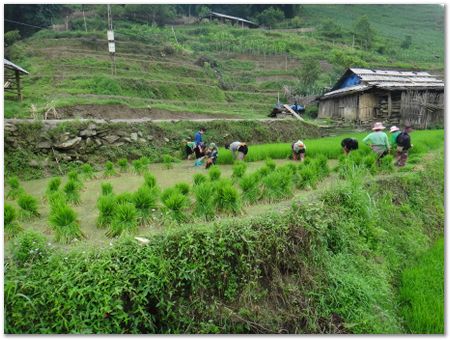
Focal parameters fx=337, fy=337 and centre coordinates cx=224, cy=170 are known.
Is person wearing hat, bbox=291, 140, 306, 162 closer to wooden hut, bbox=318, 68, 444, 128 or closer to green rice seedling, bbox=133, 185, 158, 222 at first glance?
green rice seedling, bbox=133, 185, 158, 222

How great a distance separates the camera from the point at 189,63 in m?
29.4

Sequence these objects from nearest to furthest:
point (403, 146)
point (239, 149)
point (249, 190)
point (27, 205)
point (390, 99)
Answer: point (27, 205), point (249, 190), point (403, 146), point (239, 149), point (390, 99)

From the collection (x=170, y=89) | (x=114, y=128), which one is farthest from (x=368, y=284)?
(x=170, y=89)

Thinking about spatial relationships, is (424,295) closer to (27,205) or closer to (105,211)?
(105,211)

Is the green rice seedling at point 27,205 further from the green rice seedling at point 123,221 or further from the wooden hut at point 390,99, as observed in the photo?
the wooden hut at point 390,99

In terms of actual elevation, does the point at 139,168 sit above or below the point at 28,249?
below

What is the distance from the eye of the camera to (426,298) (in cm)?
411

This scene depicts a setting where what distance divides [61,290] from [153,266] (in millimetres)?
735

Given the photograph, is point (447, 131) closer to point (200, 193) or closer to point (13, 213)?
point (200, 193)

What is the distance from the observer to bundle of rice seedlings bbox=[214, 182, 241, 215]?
4.26 metres

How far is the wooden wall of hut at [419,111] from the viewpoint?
15.7 meters

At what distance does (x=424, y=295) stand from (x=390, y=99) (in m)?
15.1

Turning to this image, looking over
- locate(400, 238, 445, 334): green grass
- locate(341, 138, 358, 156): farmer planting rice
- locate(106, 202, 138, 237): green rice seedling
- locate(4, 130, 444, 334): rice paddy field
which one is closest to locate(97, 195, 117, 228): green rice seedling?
locate(4, 130, 444, 334): rice paddy field

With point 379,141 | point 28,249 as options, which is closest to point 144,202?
point 28,249
